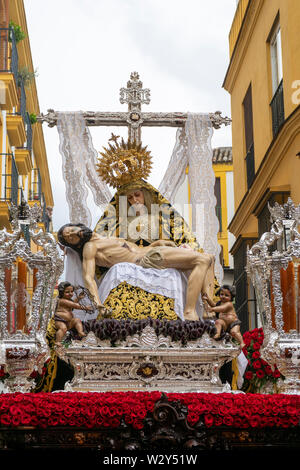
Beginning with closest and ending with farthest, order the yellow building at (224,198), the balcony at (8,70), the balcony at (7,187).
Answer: the balcony at (7,187) < the balcony at (8,70) < the yellow building at (224,198)

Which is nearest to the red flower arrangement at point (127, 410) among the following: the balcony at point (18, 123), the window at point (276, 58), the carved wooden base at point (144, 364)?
the carved wooden base at point (144, 364)

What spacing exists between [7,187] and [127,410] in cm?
999

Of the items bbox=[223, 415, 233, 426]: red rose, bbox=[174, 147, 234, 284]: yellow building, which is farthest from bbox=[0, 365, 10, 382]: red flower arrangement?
bbox=[174, 147, 234, 284]: yellow building

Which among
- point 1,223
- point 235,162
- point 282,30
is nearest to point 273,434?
point 282,30

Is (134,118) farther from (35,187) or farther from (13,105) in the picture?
(35,187)

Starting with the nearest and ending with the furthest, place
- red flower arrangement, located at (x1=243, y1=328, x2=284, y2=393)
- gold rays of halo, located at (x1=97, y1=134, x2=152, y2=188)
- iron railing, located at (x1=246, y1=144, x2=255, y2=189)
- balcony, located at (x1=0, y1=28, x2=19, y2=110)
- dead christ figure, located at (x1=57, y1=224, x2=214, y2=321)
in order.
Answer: red flower arrangement, located at (x1=243, y1=328, x2=284, y2=393), dead christ figure, located at (x1=57, y1=224, x2=214, y2=321), gold rays of halo, located at (x1=97, y1=134, x2=152, y2=188), balcony, located at (x1=0, y1=28, x2=19, y2=110), iron railing, located at (x1=246, y1=144, x2=255, y2=189)

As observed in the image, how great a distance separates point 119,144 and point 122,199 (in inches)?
22.9

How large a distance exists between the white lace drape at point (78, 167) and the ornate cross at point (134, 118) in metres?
0.11

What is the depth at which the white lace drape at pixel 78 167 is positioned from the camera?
7.62 metres

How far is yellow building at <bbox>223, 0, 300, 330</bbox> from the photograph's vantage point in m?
10.8

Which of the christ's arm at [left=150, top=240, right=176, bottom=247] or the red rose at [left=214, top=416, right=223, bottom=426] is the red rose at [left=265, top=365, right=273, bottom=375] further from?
the red rose at [left=214, top=416, right=223, bottom=426]

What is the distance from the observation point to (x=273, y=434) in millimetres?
4844

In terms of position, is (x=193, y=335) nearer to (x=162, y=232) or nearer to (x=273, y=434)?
(x=273, y=434)

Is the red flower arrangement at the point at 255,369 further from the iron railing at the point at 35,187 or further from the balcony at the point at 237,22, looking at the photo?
the iron railing at the point at 35,187
